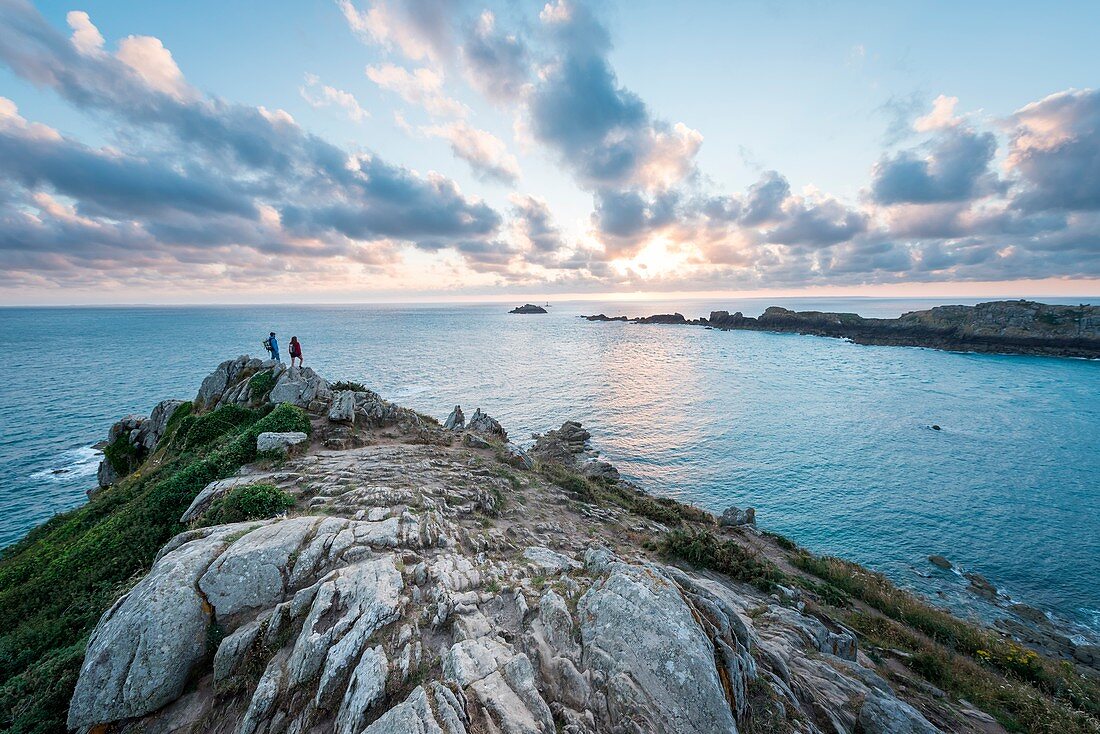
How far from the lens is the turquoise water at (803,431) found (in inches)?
1013

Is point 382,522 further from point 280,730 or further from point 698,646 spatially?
point 698,646

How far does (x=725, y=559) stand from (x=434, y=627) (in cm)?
1452

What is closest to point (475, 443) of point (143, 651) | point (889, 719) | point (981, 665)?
point (143, 651)

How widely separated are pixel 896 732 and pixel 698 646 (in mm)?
5505

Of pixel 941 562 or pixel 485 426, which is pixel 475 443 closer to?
pixel 485 426

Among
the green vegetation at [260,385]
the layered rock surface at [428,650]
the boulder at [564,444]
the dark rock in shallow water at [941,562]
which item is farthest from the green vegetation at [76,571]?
the dark rock in shallow water at [941,562]

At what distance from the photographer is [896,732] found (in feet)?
28.8

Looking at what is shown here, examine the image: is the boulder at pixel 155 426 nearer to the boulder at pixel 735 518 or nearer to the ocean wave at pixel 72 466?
the ocean wave at pixel 72 466

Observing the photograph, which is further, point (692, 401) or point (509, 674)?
point (692, 401)

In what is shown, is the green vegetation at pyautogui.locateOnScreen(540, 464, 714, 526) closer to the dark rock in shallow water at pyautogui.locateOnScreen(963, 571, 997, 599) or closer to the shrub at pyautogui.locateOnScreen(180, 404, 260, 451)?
the dark rock in shallow water at pyautogui.locateOnScreen(963, 571, 997, 599)

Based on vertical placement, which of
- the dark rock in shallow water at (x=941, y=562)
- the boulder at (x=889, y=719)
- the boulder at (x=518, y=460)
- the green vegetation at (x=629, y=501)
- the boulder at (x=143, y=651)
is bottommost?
the dark rock in shallow water at (x=941, y=562)

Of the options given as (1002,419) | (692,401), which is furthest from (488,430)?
(1002,419)

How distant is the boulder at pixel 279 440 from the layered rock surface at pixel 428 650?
24.3 ft

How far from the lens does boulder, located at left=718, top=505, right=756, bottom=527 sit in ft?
81.3
